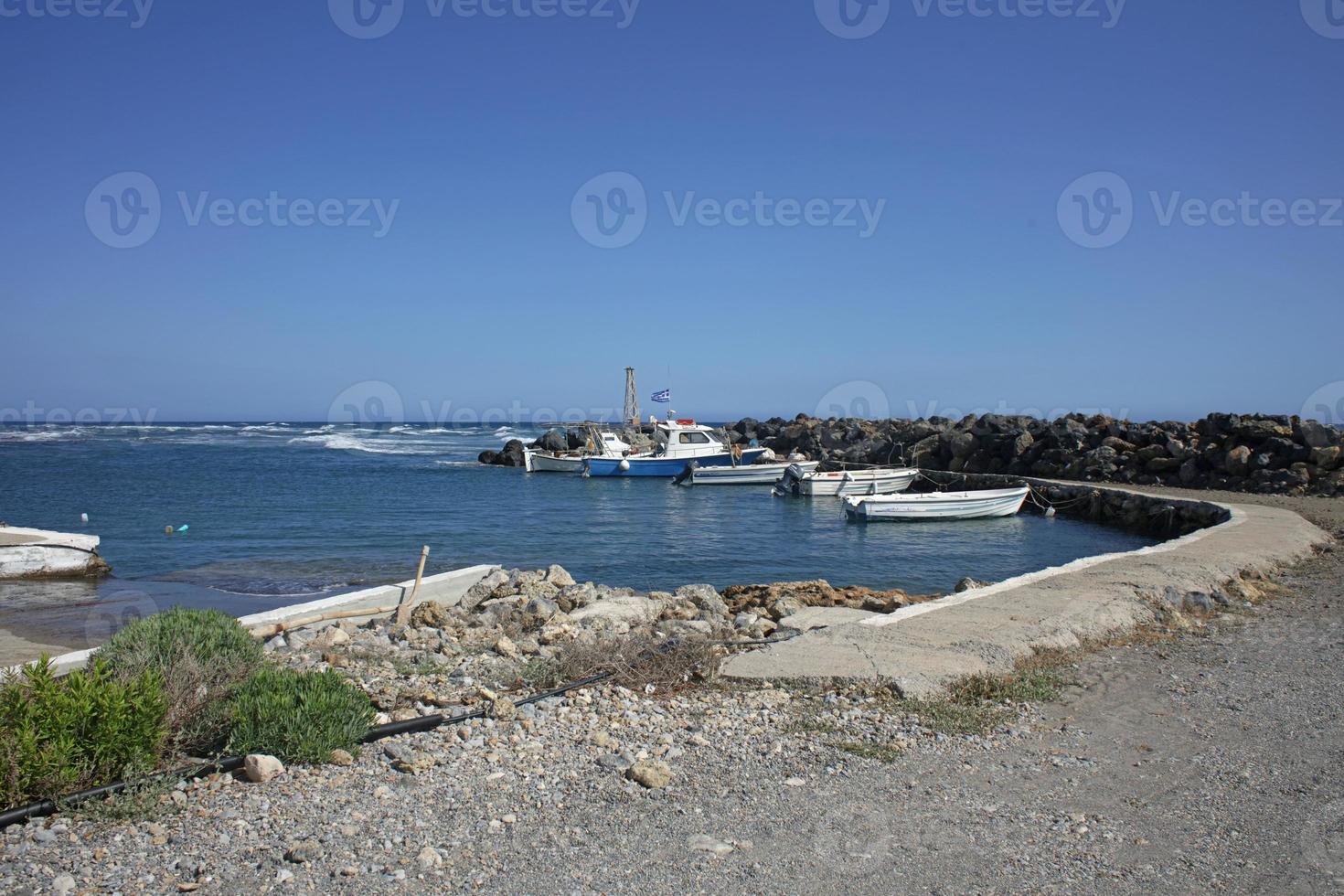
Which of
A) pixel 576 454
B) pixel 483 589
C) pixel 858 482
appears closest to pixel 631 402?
pixel 576 454

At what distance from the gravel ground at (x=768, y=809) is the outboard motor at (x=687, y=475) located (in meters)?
35.0

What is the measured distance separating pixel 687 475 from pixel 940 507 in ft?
51.6

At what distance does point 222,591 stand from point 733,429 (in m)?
49.6

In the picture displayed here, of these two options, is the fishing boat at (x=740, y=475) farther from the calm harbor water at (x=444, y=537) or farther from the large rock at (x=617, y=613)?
the large rock at (x=617, y=613)

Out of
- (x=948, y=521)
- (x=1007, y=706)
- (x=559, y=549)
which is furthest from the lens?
(x=948, y=521)

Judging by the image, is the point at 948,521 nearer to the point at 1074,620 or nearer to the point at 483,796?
the point at 1074,620

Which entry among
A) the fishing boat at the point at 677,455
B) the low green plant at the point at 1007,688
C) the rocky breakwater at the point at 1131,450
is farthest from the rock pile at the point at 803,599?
the fishing boat at the point at 677,455

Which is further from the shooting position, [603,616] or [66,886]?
[603,616]

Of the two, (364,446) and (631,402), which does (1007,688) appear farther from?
(364,446)

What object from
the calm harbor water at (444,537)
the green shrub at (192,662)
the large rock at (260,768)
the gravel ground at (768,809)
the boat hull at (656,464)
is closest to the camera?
the gravel ground at (768,809)

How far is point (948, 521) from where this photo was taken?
28.2 meters

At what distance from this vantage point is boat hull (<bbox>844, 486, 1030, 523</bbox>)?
1095 inches

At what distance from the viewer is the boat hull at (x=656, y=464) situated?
42438 millimetres

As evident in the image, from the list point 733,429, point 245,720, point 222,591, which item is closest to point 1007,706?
point 245,720
